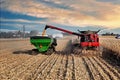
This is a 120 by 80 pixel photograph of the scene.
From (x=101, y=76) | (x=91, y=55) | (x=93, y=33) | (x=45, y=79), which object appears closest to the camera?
(x=45, y=79)

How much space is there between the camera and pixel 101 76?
13.9m

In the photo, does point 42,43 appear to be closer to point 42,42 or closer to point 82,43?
point 42,42

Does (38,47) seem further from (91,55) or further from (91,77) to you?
(91,77)

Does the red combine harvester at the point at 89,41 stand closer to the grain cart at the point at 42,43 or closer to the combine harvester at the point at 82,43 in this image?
the combine harvester at the point at 82,43

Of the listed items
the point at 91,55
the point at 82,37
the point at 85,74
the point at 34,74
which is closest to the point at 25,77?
the point at 34,74

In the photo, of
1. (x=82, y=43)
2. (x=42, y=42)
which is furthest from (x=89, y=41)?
(x=42, y=42)

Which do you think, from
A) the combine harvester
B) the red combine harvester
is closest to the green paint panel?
the combine harvester

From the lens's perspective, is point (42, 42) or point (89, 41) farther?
point (89, 41)

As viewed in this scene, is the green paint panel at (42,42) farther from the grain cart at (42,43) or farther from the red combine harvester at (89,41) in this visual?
the red combine harvester at (89,41)

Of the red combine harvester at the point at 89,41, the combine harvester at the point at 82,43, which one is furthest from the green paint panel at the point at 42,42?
the red combine harvester at the point at 89,41

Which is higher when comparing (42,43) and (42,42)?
(42,42)

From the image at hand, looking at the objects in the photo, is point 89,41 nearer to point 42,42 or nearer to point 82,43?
point 82,43

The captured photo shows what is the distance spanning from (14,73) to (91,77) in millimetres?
4131

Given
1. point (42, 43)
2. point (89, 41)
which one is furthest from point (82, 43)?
point (42, 43)
